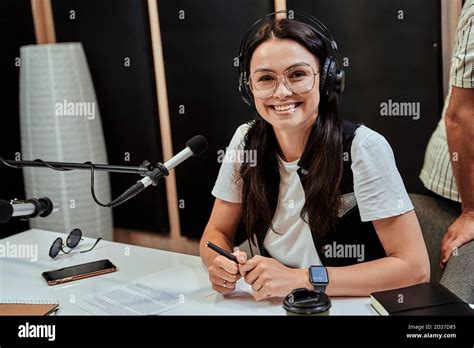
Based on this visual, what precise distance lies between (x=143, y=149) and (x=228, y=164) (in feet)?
0.75

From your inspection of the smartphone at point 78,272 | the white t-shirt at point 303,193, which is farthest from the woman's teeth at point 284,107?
the smartphone at point 78,272

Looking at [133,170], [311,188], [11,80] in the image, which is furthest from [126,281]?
[11,80]

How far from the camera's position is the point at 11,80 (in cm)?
173

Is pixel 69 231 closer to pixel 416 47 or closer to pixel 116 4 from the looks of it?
pixel 116 4

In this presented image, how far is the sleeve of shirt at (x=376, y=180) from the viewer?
128cm

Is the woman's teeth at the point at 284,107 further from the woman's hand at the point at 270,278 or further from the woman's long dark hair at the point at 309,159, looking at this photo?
the woman's hand at the point at 270,278

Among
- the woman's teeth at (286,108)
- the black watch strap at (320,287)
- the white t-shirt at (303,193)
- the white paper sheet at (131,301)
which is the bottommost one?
the white paper sheet at (131,301)

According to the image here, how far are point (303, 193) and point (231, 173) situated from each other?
0.20 m

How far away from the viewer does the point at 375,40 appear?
1.37 m

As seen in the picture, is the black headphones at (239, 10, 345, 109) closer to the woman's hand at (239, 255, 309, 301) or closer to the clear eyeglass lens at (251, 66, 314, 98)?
the clear eyeglass lens at (251, 66, 314, 98)

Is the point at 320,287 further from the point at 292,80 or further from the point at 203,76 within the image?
the point at 203,76

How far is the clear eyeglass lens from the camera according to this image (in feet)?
4.24

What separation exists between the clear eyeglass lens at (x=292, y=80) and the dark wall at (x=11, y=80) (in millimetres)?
648

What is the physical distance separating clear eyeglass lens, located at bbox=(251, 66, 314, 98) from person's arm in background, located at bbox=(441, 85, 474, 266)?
342 mm
